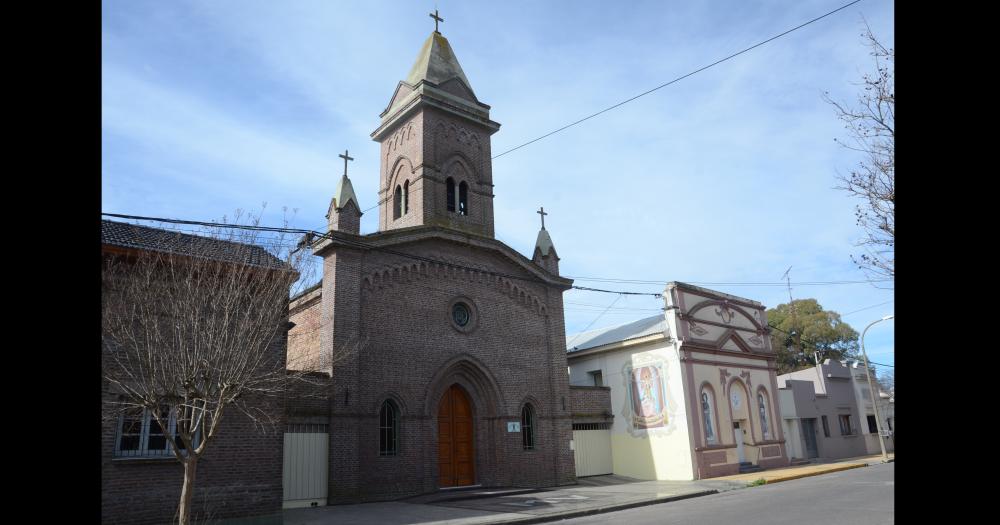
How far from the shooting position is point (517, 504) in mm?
18672

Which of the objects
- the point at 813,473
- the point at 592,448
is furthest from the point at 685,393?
the point at 813,473

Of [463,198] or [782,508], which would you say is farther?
[463,198]

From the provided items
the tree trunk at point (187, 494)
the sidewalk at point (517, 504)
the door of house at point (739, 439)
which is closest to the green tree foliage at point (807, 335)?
the door of house at point (739, 439)

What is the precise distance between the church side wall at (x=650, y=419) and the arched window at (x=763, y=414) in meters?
6.81

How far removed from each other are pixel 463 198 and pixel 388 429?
10.7 m

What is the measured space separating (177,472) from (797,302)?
5469 cm

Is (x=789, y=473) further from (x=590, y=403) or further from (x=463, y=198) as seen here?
(x=463, y=198)

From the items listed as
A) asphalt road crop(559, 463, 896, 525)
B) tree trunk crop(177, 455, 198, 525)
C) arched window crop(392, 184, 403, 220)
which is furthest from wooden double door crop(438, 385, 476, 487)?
tree trunk crop(177, 455, 198, 525)

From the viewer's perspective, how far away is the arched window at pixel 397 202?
27.2m

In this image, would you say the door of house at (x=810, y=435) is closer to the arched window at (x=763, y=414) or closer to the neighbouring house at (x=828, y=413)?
the neighbouring house at (x=828, y=413)

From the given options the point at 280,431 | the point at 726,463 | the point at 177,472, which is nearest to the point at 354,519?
the point at 280,431

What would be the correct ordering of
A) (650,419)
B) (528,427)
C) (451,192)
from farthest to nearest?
(650,419) < (451,192) < (528,427)
